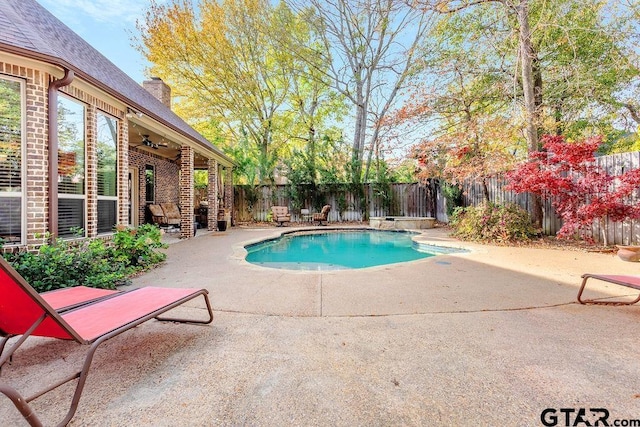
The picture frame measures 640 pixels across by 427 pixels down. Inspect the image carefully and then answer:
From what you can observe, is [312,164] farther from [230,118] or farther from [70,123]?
[70,123]

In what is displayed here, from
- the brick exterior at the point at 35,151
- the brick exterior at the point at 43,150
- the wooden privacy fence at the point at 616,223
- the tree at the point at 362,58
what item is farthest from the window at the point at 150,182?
the wooden privacy fence at the point at 616,223

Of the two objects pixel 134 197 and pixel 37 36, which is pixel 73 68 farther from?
pixel 134 197

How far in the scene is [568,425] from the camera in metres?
1.40

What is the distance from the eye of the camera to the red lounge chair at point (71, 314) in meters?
1.34

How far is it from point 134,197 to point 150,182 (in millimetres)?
1132

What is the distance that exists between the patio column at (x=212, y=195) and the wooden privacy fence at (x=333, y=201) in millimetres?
3324

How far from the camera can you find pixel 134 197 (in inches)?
399

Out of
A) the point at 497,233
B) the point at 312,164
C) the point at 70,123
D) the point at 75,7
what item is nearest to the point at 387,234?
the point at 497,233

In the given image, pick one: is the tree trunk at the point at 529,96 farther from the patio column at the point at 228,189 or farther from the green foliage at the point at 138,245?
the patio column at the point at 228,189

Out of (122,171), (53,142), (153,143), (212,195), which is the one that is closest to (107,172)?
(122,171)

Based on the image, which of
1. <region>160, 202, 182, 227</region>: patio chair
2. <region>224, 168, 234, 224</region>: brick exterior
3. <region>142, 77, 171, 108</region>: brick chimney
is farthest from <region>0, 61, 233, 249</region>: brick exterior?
<region>224, 168, 234, 224</region>: brick exterior

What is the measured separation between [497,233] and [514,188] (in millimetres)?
1212

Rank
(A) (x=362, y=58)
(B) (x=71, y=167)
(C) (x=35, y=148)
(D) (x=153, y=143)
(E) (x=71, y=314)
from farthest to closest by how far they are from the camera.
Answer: (A) (x=362, y=58) < (D) (x=153, y=143) < (B) (x=71, y=167) < (C) (x=35, y=148) < (E) (x=71, y=314)

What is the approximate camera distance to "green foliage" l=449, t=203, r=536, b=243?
24.7 ft
